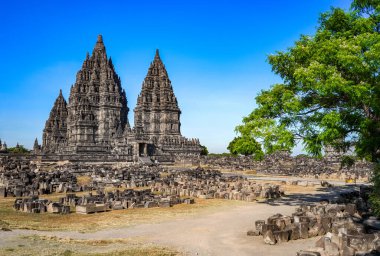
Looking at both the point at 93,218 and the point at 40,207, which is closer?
the point at 93,218

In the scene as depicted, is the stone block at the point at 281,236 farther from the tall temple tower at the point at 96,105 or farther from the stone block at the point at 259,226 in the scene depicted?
the tall temple tower at the point at 96,105

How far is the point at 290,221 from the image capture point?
13.4 m

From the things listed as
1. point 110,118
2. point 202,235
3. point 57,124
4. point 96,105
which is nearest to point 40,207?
point 202,235

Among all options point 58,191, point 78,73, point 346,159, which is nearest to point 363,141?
point 346,159

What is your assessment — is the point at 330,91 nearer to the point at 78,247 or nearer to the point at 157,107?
the point at 78,247

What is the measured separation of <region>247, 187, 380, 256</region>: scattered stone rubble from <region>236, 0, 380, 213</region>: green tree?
3028mm

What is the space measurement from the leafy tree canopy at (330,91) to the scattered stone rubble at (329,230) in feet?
9.78

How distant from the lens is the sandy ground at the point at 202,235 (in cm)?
1174

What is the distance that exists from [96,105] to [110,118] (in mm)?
4706

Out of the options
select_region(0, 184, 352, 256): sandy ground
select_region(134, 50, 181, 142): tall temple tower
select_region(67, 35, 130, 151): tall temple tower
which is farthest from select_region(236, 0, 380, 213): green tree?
select_region(134, 50, 181, 142): tall temple tower

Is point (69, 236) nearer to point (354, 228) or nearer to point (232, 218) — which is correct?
point (232, 218)

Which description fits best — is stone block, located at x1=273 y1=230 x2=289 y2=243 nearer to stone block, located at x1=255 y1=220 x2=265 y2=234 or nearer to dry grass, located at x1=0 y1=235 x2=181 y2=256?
stone block, located at x1=255 y1=220 x2=265 y2=234

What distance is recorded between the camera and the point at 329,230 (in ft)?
43.6

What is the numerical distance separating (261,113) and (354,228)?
8951 millimetres
